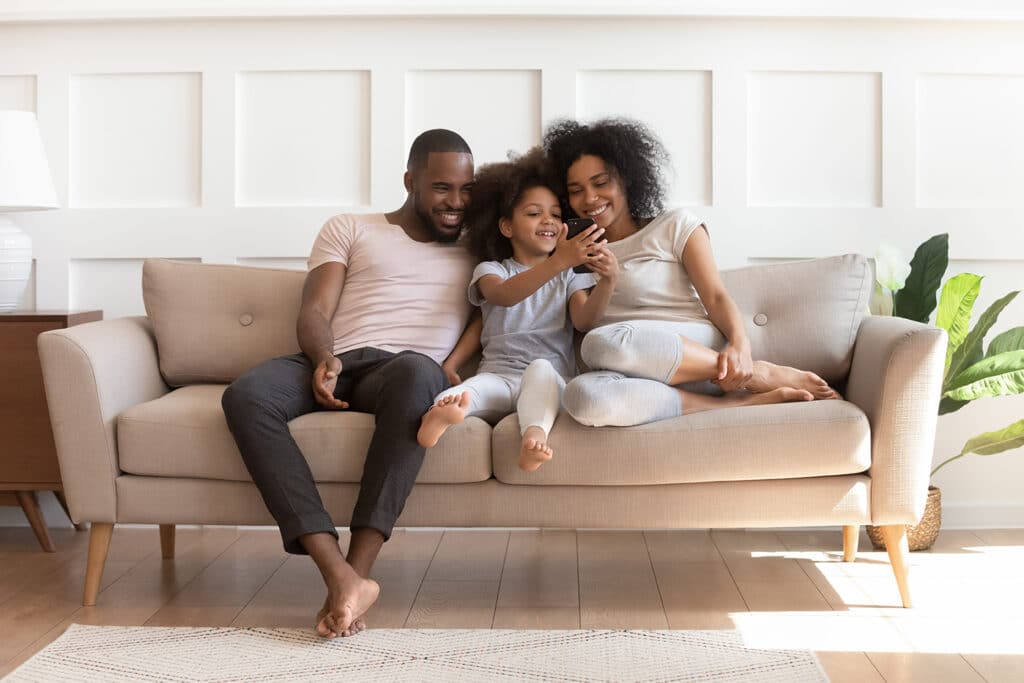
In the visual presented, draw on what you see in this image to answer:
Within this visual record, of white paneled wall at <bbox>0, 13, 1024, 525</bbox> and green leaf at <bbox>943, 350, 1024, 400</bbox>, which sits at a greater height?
white paneled wall at <bbox>0, 13, 1024, 525</bbox>

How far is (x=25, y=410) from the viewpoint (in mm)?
2801

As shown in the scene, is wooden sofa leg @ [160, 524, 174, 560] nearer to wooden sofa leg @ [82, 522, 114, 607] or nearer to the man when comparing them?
wooden sofa leg @ [82, 522, 114, 607]

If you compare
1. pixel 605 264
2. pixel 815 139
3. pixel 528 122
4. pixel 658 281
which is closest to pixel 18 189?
pixel 528 122

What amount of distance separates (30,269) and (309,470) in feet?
4.70

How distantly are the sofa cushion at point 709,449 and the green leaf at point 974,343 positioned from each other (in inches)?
29.0

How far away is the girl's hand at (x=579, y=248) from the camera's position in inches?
93.7

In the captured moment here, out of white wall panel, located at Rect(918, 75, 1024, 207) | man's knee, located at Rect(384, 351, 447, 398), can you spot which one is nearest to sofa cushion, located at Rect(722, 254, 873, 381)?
white wall panel, located at Rect(918, 75, 1024, 207)

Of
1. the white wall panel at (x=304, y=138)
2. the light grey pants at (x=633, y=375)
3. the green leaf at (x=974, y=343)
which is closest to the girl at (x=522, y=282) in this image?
the light grey pants at (x=633, y=375)

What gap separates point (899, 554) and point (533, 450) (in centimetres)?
81

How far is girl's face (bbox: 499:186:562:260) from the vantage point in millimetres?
2590

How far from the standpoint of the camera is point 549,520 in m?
2.20

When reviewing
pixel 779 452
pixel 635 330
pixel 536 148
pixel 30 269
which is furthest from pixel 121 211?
pixel 779 452

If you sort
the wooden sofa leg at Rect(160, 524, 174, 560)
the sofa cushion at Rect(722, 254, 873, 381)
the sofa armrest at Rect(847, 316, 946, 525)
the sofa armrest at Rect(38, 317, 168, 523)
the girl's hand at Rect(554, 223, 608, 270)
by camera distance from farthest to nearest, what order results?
the wooden sofa leg at Rect(160, 524, 174, 560) < the sofa cushion at Rect(722, 254, 873, 381) < the girl's hand at Rect(554, 223, 608, 270) < the sofa armrest at Rect(38, 317, 168, 523) < the sofa armrest at Rect(847, 316, 946, 525)

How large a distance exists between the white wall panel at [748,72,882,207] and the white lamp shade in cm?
201
